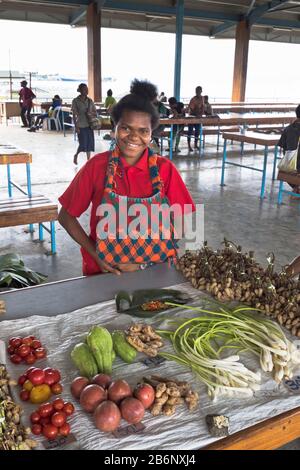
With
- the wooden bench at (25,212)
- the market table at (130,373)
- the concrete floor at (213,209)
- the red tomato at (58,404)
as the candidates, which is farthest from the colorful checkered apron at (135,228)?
the wooden bench at (25,212)

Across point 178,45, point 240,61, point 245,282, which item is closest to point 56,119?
point 178,45

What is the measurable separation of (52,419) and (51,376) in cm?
18

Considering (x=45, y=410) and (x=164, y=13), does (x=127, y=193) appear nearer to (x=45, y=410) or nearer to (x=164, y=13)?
(x=45, y=410)

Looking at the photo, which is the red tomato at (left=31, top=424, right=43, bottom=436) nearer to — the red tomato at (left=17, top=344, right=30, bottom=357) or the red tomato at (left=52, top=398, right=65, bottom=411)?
the red tomato at (left=52, top=398, right=65, bottom=411)

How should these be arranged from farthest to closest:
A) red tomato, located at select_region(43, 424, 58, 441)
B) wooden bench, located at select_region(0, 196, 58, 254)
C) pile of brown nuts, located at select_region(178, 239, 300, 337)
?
wooden bench, located at select_region(0, 196, 58, 254), pile of brown nuts, located at select_region(178, 239, 300, 337), red tomato, located at select_region(43, 424, 58, 441)

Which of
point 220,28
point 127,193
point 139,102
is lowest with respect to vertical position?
point 127,193

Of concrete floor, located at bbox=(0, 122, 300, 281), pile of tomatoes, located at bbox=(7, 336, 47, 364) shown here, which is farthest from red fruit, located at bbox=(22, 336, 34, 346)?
concrete floor, located at bbox=(0, 122, 300, 281)

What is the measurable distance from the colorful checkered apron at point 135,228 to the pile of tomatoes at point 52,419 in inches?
41.5

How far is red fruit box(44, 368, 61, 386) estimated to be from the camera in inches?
51.7

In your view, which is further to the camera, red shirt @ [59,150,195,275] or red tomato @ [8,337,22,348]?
red shirt @ [59,150,195,275]

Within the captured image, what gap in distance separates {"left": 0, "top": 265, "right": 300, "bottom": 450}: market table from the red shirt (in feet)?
1.27

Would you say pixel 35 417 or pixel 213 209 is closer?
pixel 35 417

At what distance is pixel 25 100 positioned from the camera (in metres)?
15.2
